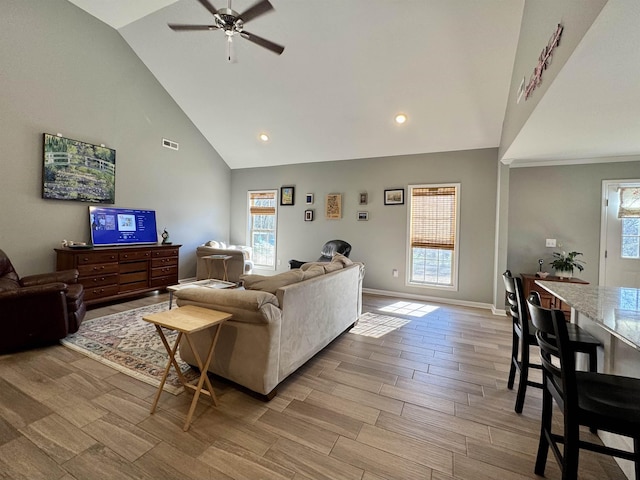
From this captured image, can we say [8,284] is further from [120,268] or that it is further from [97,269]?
[120,268]

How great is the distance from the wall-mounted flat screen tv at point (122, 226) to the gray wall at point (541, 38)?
5842 mm

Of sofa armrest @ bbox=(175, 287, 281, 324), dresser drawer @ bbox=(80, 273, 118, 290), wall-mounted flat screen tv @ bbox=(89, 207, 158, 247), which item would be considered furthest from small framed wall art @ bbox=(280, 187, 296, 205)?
sofa armrest @ bbox=(175, 287, 281, 324)

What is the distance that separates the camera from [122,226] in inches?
187

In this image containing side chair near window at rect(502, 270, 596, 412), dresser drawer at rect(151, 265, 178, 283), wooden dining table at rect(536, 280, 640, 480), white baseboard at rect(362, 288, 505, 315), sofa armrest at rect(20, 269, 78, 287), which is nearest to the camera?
wooden dining table at rect(536, 280, 640, 480)

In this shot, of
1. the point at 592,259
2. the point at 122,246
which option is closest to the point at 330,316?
the point at 122,246

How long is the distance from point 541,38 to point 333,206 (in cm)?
410

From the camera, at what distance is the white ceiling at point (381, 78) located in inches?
93.7

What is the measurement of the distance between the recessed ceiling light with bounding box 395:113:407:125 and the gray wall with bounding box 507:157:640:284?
1.99 m

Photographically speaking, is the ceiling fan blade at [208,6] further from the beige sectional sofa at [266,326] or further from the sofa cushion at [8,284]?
the sofa cushion at [8,284]

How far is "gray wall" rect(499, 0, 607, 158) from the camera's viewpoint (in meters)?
1.50

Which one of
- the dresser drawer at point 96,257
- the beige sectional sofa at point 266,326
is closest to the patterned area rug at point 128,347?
the beige sectional sofa at point 266,326

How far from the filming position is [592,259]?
4164 mm

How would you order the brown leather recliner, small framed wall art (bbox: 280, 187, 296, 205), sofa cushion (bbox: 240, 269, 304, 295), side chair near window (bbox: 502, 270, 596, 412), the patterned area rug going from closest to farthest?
side chair near window (bbox: 502, 270, 596, 412) < sofa cushion (bbox: 240, 269, 304, 295) < the patterned area rug < the brown leather recliner < small framed wall art (bbox: 280, 187, 296, 205)

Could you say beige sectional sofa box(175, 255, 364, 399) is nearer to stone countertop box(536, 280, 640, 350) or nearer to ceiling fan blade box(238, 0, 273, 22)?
stone countertop box(536, 280, 640, 350)
